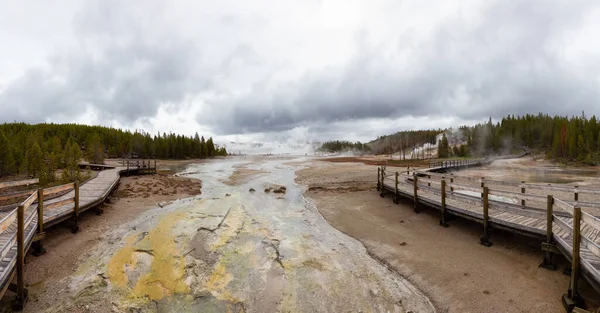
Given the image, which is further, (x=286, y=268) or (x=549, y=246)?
(x=286, y=268)

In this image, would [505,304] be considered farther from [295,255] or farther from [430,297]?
[295,255]

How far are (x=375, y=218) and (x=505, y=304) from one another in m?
8.01

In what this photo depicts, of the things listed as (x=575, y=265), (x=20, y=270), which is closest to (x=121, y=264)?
(x=20, y=270)

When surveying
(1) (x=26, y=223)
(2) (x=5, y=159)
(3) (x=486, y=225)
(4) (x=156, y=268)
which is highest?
(2) (x=5, y=159)

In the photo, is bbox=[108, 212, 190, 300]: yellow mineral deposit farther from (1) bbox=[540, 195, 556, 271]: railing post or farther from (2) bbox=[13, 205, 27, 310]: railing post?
(1) bbox=[540, 195, 556, 271]: railing post

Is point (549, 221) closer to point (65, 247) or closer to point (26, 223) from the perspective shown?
point (26, 223)

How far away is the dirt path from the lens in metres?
6.40

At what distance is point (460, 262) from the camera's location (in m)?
8.40

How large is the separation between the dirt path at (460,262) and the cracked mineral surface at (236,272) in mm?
631

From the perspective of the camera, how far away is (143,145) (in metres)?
110

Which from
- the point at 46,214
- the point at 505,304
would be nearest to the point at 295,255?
the point at 505,304

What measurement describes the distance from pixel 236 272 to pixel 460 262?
6.66 metres

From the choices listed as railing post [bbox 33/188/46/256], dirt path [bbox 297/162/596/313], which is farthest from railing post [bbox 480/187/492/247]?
railing post [bbox 33/188/46/256]

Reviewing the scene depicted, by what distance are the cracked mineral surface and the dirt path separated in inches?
24.8
